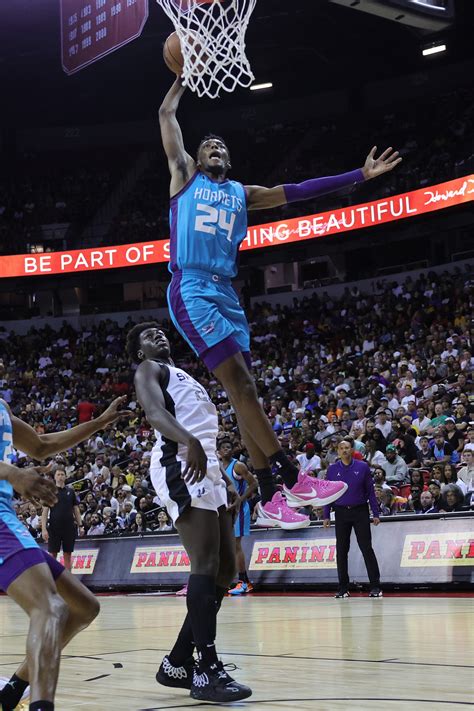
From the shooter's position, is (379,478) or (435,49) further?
(435,49)

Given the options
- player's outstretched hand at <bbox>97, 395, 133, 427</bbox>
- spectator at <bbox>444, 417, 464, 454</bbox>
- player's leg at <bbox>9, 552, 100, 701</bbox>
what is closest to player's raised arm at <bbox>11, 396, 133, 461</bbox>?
player's outstretched hand at <bbox>97, 395, 133, 427</bbox>

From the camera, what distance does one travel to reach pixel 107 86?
3303 cm

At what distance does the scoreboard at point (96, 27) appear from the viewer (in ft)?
51.1

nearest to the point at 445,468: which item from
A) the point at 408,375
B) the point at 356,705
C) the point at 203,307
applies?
the point at 408,375

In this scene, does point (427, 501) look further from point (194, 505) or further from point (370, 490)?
point (194, 505)

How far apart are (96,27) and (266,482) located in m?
13.1

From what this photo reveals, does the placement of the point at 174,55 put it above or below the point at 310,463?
above

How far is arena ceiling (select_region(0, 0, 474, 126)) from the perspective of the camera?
26.8m

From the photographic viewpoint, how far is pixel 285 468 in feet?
17.9

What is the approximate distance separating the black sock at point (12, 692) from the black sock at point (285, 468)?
6.11ft

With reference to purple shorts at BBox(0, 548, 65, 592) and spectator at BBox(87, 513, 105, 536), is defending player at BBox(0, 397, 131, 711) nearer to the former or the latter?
purple shorts at BBox(0, 548, 65, 592)

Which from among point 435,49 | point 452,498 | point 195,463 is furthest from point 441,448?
point 435,49

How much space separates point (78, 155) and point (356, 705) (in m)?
32.1

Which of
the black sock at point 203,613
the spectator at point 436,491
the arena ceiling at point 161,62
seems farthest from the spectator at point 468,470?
the arena ceiling at point 161,62
